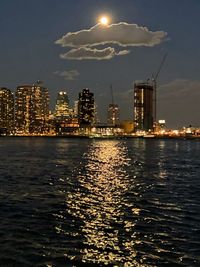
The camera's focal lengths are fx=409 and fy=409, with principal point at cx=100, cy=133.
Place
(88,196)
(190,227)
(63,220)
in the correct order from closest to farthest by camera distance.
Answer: (190,227), (63,220), (88,196)

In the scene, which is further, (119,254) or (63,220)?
(63,220)

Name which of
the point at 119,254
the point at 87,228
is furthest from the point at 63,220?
the point at 119,254

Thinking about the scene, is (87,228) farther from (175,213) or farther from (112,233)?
(175,213)

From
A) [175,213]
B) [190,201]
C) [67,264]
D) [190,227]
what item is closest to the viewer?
[67,264]

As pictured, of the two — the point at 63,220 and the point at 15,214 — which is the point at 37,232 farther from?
the point at 15,214

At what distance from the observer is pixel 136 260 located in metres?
21.0

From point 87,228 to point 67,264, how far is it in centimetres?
760

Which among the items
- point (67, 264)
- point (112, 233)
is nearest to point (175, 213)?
point (112, 233)

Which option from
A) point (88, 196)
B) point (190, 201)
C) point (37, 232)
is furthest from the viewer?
point (88, 196)

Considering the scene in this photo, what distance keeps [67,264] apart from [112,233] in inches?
263

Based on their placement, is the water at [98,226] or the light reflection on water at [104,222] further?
the light reflection on water at [104,222]

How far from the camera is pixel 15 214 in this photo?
31781 millimetres

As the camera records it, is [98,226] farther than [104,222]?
No

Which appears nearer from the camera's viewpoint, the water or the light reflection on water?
the water
